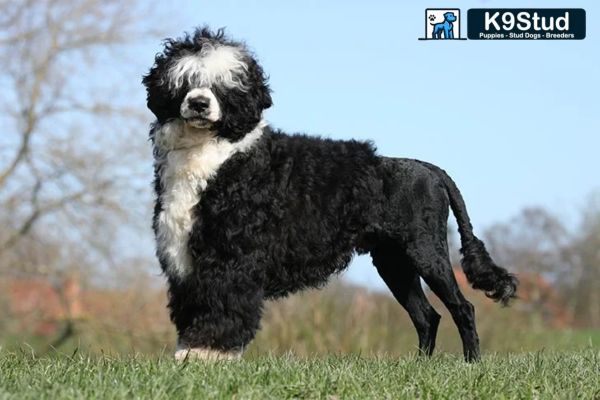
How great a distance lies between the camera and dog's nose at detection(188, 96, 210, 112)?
662 cm

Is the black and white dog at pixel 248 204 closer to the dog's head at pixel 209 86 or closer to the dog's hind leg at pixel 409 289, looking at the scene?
the dog's head at pixel 209 86

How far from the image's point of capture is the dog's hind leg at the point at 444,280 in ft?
25.0

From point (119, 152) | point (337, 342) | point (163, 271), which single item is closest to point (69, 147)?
point (119, 152)

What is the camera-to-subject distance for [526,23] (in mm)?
11289

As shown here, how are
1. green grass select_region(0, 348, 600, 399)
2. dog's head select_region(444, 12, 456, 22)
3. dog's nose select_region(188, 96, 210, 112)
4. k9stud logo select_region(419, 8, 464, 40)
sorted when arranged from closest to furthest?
green grass select_region(0, 348, 600, 399), dog's nose select_region(188, 96, 210, 112), k9stud logo select_region(419, 8, 464, 40), dog's head select_region(444, 12, 456, 22)

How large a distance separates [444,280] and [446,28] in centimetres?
447

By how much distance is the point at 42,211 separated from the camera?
25609 millimetres

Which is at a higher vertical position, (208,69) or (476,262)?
(208,69)

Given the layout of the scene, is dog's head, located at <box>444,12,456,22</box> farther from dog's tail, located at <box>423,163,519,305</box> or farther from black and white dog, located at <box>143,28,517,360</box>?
black and white dog, located at <box>143,28,517,360</box>

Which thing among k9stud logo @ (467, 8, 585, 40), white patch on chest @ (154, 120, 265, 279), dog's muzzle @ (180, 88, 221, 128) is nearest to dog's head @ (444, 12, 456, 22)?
k9stud logo @ (467, 8, 585, 40)

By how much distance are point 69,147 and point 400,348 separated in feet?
36.4

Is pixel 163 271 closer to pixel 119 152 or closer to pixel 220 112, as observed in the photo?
pixel 220 112

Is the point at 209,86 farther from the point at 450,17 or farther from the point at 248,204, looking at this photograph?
the point at 450,17

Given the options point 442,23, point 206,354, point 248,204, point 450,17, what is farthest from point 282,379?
point 450,17
